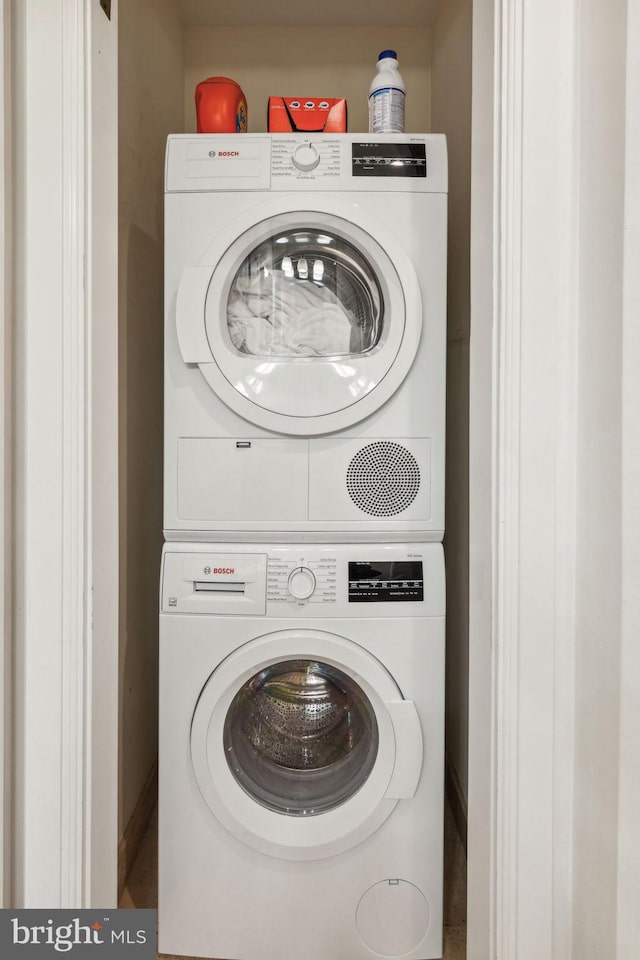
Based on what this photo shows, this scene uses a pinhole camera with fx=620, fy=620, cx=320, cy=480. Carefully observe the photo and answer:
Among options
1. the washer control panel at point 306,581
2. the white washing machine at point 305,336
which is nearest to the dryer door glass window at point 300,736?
the washer control panel at point 306,581

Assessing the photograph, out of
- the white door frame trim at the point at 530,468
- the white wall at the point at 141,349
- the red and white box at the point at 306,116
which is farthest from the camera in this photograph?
the white wall at the point at 141,349

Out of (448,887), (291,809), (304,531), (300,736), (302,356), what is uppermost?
(302,356)

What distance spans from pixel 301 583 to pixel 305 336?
52 cm

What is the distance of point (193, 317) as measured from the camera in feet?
4.08

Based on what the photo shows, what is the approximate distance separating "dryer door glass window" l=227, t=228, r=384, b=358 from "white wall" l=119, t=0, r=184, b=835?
1.12ft

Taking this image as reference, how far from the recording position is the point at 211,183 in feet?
4.13

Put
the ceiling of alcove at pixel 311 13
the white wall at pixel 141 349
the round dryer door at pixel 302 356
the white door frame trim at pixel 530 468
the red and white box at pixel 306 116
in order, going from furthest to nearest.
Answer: the ceiling of alcove at pixel 311 13
the white wall at pixel 141 349
the red and white box at pixel 306 116
the round dryer door at pixel 302 356
the white door frame trim at pixel 530 468

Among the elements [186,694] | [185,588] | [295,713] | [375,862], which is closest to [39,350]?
[185,588]

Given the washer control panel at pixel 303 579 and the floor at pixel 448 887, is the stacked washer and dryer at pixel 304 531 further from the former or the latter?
the floor at pixel 448 887

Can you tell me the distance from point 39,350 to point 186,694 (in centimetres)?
76

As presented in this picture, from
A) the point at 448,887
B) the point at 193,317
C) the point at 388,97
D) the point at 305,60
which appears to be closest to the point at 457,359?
the point at 388,97

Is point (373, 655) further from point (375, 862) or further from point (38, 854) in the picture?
point (38, 854)

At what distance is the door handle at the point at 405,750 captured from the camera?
1241 mm

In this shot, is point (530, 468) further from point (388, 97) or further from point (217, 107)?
point (217, 107)
